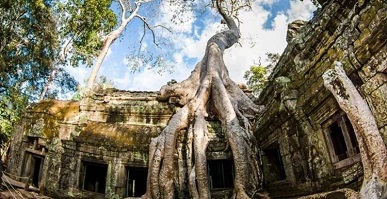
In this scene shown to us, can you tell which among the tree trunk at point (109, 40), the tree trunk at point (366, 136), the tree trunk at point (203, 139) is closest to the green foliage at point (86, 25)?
the tree trunk at point (109, 40)

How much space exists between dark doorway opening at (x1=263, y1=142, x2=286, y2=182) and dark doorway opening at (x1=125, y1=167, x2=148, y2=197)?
305 centimetres

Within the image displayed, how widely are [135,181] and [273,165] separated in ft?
11.8

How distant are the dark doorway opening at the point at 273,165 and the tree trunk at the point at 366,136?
2.84 m

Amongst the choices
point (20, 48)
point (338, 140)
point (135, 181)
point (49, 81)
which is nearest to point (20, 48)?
point (20, 48)

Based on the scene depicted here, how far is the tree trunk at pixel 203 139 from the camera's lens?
498 cm

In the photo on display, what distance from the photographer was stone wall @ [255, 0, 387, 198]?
2904 mm

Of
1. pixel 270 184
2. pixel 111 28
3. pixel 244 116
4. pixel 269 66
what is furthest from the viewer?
pixel 269 66

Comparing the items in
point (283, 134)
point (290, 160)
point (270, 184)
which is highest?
point (283, 134)

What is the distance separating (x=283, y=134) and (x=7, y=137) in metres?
8.82

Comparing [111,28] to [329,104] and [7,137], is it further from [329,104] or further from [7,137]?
[329,104]

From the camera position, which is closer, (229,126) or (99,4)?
(229,126)

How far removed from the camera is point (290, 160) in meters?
4.71

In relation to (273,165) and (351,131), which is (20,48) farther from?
(351,131)

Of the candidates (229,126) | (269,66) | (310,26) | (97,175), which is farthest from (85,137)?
(269,66)
